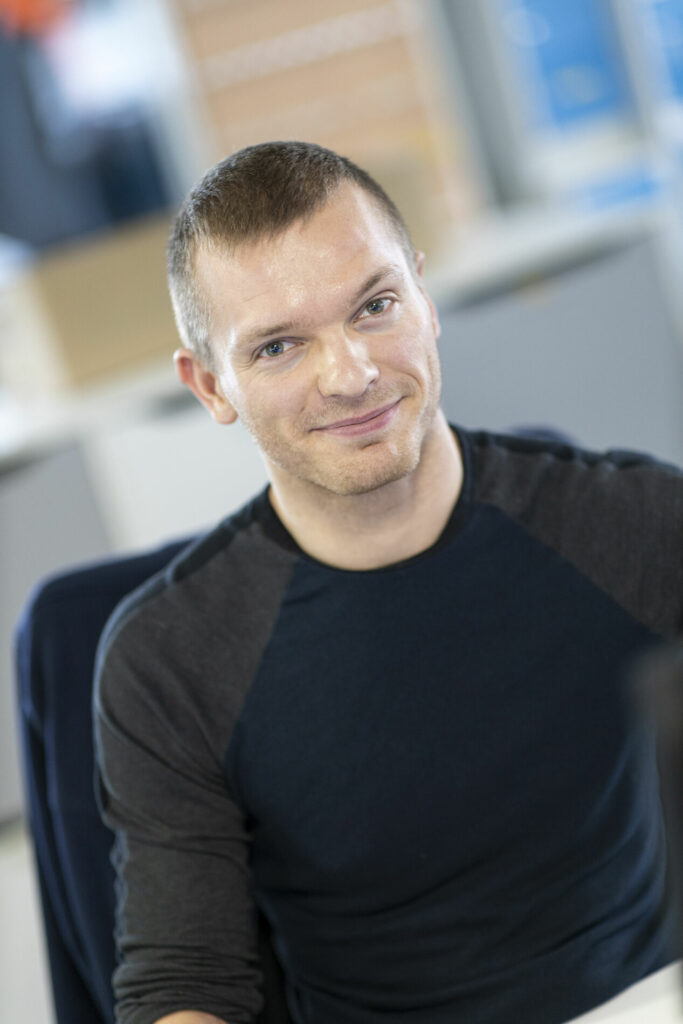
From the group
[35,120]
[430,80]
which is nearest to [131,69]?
[35,120]

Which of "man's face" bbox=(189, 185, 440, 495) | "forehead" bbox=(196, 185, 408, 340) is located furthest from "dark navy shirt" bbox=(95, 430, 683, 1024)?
"forehead" bbox=(196, 185, 408, 340)

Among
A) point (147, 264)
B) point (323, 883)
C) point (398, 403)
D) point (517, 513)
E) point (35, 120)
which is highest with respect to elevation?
point (35, 120)

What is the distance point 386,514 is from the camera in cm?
109

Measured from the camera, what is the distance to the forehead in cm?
99

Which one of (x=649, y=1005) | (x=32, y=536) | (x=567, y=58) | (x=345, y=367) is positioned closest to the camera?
(x=649, y=1005)

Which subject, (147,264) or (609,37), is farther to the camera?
(609,37)

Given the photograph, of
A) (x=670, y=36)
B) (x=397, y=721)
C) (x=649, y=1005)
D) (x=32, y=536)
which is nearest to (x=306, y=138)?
(x=670, y=36)

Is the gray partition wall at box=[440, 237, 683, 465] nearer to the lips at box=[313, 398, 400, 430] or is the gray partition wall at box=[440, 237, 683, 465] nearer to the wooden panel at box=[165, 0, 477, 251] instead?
the wooden panel at box=[165, 0, 477, 251]

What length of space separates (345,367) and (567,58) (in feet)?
8.93

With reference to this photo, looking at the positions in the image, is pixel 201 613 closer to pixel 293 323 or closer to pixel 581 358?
pixel 293 323

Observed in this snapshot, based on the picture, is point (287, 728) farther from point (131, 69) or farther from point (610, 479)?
point (131, 69)

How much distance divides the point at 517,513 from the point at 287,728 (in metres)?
0.28

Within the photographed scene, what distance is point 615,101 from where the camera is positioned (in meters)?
3.45

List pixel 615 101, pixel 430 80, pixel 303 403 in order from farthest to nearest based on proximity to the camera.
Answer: pixel 615 101, pixel 430 80, pixel 303 403
